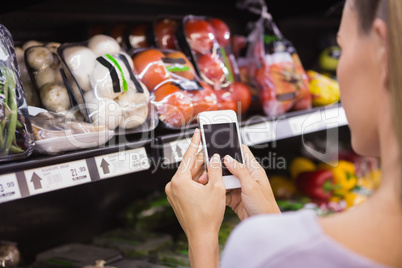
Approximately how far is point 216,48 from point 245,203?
0.76 meters

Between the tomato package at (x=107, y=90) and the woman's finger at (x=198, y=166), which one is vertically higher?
the tomato package at (x=107, y=90)

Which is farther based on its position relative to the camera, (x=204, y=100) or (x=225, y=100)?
(x=225, y=100)

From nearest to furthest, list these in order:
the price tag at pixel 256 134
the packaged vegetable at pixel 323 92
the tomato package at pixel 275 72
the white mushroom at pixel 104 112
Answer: the white mushroom at pixel 104 112 < the price tag at pixel 256 134 < the tomato package at pixel 275 72 < the packaged vegetable at pixel 323 92

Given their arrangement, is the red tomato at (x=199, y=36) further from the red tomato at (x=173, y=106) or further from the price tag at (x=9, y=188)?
the price tag at (x=9, y=188)

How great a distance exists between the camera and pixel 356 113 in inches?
29.4

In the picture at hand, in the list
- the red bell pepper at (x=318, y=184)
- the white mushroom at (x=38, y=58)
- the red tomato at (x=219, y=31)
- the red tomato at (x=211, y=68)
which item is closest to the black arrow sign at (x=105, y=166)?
the white mushroom at (x=38, y=58)

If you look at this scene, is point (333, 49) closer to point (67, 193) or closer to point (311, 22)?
point (311, 22)

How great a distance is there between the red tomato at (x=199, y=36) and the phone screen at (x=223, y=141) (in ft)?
1.74

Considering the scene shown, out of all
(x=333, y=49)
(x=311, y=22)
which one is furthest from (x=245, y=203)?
(x=311, y=22)

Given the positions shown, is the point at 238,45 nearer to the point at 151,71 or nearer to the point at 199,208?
the point at 151,71

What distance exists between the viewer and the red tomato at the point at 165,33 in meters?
1.59

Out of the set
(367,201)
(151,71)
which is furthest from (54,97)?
(367,201)

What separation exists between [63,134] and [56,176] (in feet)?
0.38

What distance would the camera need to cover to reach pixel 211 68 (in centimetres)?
158
